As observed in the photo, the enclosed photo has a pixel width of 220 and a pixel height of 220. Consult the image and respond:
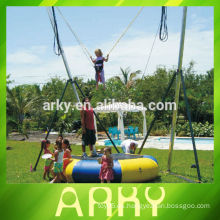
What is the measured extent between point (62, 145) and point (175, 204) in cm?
278

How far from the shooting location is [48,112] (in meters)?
17.3

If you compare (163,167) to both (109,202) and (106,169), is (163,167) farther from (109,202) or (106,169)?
(109,202)

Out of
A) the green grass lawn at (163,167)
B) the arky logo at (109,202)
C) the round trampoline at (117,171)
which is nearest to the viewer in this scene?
the arky logo at (109,202)

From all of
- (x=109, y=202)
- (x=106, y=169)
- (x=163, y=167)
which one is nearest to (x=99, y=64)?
(x=106, y=169)

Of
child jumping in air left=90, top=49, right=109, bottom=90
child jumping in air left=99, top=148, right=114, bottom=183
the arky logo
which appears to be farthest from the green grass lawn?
child jumping in air left=90, top=49, right=109, bottom=90

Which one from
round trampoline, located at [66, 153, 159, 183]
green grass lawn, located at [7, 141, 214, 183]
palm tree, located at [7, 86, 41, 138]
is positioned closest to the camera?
round trampoline, located at [66, 153, 159, 183]

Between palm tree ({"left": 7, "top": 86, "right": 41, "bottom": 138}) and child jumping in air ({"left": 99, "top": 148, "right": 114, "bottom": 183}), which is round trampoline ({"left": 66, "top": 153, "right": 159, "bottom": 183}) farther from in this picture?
palm tree ({"left": 7, "top": 86, "right": 41, "bottom": 138})

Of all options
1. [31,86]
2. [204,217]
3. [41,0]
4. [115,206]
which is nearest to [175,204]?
[204,217]

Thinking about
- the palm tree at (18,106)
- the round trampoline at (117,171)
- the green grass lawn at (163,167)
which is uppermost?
the palm tree at (18,106)

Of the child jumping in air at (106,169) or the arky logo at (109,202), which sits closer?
the arky logo at (109,202)

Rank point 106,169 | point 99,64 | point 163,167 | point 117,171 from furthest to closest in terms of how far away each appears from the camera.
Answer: point 163,167 < point 99,64 < point 117,171 < point 106,169

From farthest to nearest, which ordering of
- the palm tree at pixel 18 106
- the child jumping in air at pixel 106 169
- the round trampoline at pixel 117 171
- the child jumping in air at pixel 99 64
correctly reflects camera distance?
the palm tree at pixel 18 106 → the child jumping in air at pixel 99 64 → the round trampoline at pixel 117 171 → the child jumping in air at pixel 106 169

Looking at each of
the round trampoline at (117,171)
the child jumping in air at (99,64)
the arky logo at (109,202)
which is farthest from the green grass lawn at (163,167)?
the child jumping in air at (99,64)

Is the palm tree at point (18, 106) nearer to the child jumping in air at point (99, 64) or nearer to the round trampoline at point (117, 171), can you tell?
the child jumping in air at point (99, 64)
